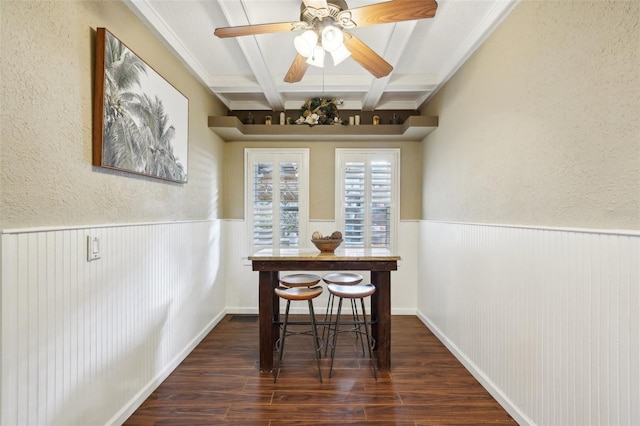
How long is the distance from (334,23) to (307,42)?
7.5 inches

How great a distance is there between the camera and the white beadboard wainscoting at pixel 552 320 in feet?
4.02

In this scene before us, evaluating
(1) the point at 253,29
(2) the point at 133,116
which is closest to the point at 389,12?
(1) the point at 253,29

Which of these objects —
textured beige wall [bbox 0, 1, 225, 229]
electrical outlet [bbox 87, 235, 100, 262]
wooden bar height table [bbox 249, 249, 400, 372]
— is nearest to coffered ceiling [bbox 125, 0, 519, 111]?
textured beige wall [bbox 0, 1, 225, 229]

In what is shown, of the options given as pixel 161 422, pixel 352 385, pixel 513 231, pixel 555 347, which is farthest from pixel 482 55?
pixel 161 422

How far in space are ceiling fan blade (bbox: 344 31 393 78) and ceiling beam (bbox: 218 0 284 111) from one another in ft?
2.57

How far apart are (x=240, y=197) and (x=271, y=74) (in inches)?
66.1

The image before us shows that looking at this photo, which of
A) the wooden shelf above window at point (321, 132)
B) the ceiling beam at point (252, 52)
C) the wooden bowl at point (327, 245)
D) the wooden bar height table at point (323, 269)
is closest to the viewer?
the ceiling beam at point (252, 52)

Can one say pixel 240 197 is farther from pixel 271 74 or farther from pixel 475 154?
pixel 475 154

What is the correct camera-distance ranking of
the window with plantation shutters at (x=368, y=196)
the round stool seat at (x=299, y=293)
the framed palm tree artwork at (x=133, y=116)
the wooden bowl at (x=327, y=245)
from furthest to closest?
the window with plantation shutters at (x=368, y=196) < the wooden bowl at (x=327, y=245) < the round stool seat at (x=299, y=293) < the framed palm tree artwork at (x=133, y=116)

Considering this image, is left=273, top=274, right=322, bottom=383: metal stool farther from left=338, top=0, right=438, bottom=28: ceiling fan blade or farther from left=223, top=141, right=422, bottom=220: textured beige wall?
left=338, top=0, right=438, bottom=28: ceiling fan blade

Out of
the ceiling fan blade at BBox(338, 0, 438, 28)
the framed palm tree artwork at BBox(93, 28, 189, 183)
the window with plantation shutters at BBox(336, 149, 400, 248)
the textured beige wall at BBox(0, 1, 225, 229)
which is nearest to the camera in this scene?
the textured beige wall at BBox(0, 1, 225, 229)

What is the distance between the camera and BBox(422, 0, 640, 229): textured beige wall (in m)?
1.25

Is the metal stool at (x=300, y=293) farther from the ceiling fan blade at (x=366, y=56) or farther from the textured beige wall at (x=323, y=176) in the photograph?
Result: the ceiling fan blade at (x=366, y=56)

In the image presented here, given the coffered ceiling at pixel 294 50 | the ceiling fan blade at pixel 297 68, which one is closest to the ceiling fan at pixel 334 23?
the ceiling fan blade at pixel 297 68
